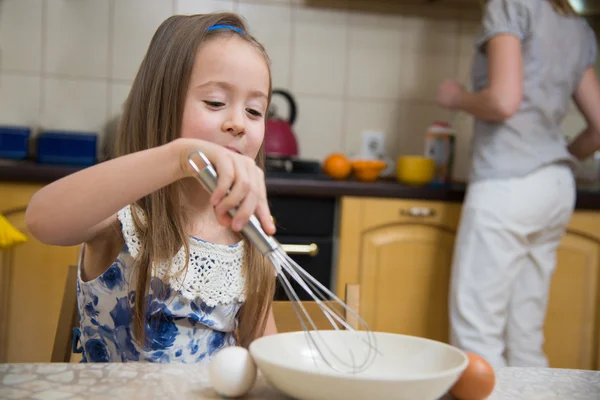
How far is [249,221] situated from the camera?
1.52 ft

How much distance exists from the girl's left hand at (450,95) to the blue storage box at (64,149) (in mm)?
832

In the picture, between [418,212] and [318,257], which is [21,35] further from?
[418,212]

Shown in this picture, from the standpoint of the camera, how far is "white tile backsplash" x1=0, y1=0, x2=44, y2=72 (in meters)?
1.82

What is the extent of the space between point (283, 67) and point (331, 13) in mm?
208

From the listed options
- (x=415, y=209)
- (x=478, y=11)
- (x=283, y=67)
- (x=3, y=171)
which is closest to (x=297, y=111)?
(x=283, y=67)

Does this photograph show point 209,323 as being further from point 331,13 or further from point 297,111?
point 331,13

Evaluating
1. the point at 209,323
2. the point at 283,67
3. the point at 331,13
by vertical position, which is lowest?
the point at 209,323

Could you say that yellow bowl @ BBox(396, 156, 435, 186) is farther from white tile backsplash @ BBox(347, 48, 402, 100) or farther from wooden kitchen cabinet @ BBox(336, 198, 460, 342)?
white tile backsplash @ BBox(347, 48, 402, 100)

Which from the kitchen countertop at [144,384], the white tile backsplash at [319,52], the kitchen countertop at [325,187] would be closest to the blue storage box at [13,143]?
the kitchen countertop at [325,187]

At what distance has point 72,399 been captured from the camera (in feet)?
1.52

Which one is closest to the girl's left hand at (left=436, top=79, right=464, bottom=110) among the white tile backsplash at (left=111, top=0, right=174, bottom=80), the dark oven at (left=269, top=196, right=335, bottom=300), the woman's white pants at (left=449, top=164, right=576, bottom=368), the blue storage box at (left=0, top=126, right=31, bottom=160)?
the woman's white pants at (left=449, top=164, right=576, bottom=368)

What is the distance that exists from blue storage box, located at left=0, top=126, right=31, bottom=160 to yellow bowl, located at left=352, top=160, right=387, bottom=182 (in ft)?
2.65

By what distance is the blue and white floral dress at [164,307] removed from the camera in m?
0.77

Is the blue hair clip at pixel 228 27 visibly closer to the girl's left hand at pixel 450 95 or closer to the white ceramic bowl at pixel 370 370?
the white ceramic bowl at pixel 370 370
